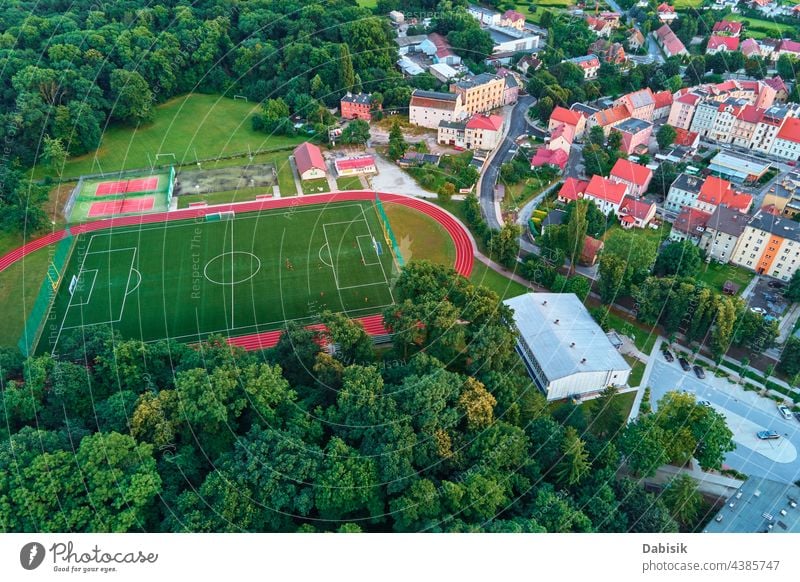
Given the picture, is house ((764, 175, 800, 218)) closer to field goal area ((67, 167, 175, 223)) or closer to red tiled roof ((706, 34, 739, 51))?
red tiled roof ((706, 34, 739, 51))

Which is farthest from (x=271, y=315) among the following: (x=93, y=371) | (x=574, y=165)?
(x=574, y=165)

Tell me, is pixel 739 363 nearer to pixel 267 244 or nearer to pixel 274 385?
pixel 274 385

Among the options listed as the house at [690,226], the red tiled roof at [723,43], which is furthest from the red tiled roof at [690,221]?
the red tiled roof at [723,43]

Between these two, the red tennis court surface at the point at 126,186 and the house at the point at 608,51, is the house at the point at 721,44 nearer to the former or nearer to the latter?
the house at the point at 608,51

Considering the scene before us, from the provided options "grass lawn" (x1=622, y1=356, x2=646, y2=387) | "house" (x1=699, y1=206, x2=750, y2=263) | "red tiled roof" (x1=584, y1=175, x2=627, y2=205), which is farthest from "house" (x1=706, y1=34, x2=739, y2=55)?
"grass lawn" (x1=622, y1=356, x2=646, y2=387)

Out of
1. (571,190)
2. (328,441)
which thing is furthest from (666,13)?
(328,441)

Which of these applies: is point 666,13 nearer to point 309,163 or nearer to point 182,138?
point 309,163
